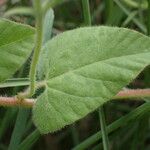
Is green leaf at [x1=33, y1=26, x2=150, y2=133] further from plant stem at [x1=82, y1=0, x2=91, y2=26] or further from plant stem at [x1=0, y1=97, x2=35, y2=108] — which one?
plant stem at [x1=82, y1=0, x2=91, y2=26]

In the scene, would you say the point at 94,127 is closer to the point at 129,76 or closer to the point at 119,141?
the point at 119,141

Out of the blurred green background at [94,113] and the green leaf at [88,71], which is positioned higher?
the green leaf at [88,71]

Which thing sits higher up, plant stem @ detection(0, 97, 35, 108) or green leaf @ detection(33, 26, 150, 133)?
green leaf @ detection(33, 26, 150, 133)

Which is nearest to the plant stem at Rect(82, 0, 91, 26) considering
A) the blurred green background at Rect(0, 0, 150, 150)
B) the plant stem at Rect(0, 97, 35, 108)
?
the blurred green background at Rect(0, 0, 150, 150)

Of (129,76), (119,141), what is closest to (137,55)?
(129,76)

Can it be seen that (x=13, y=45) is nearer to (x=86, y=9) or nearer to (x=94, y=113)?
(x=86, y=9)

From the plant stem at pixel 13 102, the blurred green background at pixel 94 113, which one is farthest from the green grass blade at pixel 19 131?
the plant stem at pixel 13 102

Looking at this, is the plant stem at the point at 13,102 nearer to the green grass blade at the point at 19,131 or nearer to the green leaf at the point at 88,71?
the green leaf at the point at 88,71
